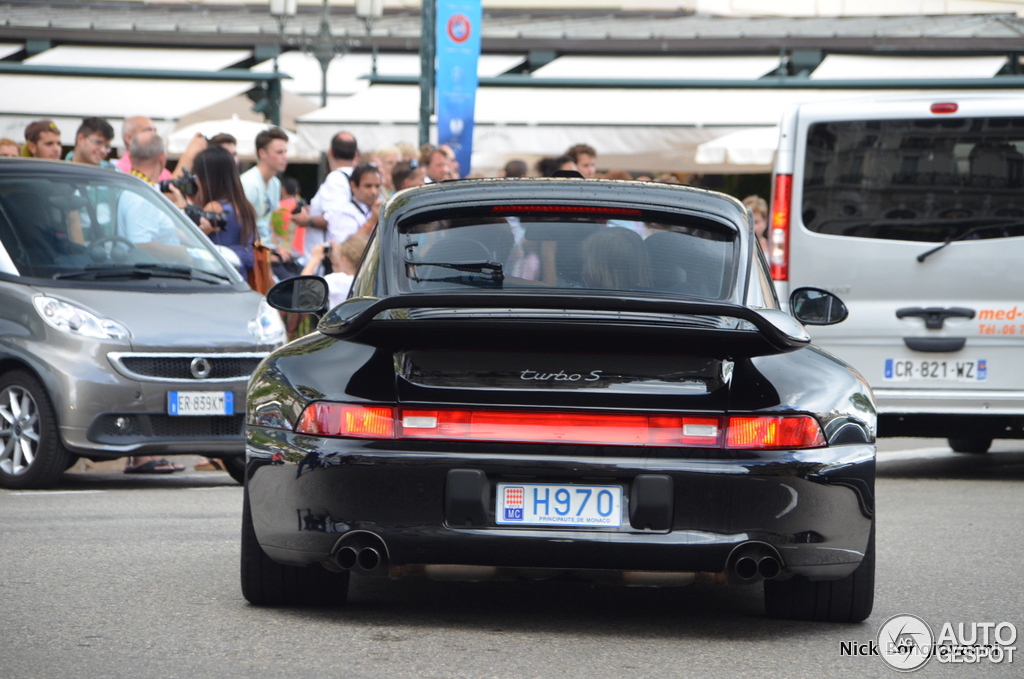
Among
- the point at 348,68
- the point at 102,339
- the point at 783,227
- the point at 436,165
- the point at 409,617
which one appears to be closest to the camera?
the point at 409,617

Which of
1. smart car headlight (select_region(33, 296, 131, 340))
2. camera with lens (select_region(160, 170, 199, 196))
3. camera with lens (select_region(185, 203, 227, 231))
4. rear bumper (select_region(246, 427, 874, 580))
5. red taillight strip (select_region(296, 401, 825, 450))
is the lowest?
smart car headlight (select_region(33, 296, 131, 340))

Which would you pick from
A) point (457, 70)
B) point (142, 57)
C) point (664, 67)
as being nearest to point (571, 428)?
point (457, 70)

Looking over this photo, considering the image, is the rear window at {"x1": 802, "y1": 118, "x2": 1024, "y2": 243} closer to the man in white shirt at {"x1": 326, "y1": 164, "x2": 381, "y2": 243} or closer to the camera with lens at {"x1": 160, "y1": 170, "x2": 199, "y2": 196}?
the man in white shirt at {"x1": 326, "y1": 164, "x2": 381, "y2": 243}

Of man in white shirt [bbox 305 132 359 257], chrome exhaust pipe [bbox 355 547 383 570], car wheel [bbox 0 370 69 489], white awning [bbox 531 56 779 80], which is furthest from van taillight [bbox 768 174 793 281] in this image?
white awning [bbox 531 56 779 80]

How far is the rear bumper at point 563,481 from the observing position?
204 inches

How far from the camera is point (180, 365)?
9.75 meters

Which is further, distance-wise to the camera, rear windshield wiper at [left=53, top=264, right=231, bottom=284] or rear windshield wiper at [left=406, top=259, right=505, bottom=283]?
rear windshield wiper at [left=53, top=264, right=231, bottom=284]

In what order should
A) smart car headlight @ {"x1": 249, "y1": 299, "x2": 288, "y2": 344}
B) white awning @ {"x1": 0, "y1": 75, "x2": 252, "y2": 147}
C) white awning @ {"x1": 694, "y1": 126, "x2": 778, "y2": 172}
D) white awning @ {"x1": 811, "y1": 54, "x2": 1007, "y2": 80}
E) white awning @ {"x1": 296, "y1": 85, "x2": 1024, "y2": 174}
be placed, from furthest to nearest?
white awning @ {"x1": 811, "y1": 54, "x2": 1007, "y2": 80} → white awning @ {"x1": 0, "y1": 75, "x2": 252, "y2": 147} → white awning @ {"x1": 296, "y1": 85, "x2": 1024, "y2": 174} → white awning @ {"x1": 694, "y1": 126, "x2": 778, "y2": 172} → smart car headlight @ {"x1": 249, "y1": 299, "x2": 288, "y2": 344}

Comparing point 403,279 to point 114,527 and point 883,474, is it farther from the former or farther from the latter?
point 883,474

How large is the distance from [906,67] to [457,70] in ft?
48.5

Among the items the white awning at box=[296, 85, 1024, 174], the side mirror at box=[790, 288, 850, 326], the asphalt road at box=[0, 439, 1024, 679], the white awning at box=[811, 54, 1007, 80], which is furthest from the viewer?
the white awning at box=[811, 54, 1007, 80]

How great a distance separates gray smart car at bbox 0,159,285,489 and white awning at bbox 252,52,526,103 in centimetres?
1971

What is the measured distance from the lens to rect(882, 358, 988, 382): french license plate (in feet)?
35.0

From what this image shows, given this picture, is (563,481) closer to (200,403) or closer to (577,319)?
(577,319)
